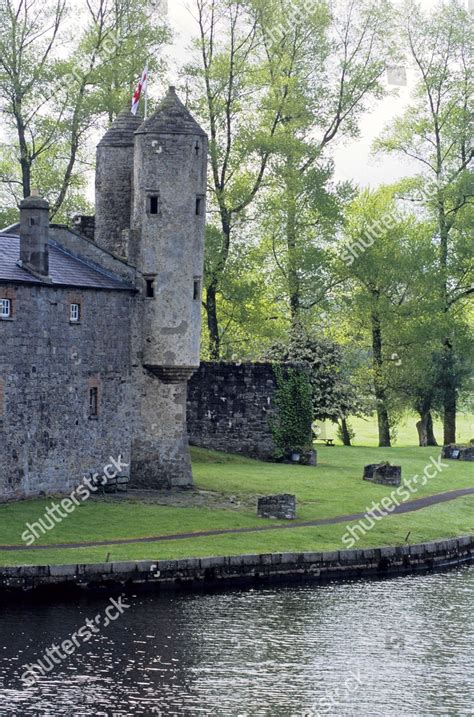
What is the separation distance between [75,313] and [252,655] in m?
18.2

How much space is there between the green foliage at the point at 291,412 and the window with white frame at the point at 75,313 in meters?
15.4

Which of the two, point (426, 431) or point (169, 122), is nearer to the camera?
point (169, 122)

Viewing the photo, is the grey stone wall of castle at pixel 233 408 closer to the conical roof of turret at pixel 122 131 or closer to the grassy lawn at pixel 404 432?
the conical roof of turret at pixel 122 131

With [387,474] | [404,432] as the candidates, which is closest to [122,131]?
[387,474]

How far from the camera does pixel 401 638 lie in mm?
33625

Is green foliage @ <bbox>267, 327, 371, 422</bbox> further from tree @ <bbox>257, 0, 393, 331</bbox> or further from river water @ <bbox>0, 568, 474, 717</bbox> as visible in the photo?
river water @ <bbox>0, 568, 474, 717</bbox>

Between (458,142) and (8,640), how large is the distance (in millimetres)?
51565

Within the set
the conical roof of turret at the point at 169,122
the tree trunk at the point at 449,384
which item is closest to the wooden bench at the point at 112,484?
the conical roof of turret at the point at 169,122

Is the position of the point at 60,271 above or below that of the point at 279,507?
above

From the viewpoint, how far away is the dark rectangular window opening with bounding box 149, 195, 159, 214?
50.0 metres

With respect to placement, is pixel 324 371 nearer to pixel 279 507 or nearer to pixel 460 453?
pixel 460 453

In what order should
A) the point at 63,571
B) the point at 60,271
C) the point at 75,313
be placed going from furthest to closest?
the point at 60,271 → the point at 75,313 → the point at 63,571

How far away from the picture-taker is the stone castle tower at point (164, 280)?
164ft

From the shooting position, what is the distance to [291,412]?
61188 mm
